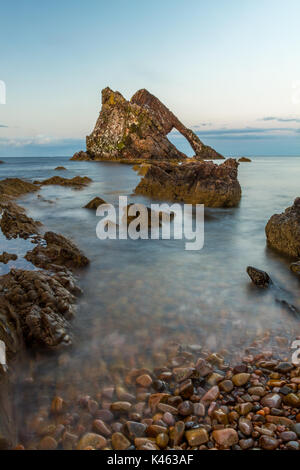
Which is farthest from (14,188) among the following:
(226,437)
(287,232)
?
(226,437)

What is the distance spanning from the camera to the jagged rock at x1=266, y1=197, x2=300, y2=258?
20.3ft

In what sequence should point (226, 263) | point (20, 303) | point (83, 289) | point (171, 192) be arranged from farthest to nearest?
point (171, 192) → point (226, 263) → point (83, 289) → point (20, 303)

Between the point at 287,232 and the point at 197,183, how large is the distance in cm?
680

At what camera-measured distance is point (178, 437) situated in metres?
2.09

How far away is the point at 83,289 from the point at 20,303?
1231 millimetres

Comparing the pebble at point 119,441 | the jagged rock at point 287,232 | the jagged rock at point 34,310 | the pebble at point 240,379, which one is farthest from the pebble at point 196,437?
the jagged rock at point 287,232

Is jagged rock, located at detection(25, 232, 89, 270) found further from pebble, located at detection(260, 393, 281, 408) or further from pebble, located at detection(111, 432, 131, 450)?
pebble, located at detection(260, 393, 281, 408)

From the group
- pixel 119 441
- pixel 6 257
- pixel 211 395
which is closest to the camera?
pixel 119 441

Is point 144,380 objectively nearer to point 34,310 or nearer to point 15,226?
point 34,310

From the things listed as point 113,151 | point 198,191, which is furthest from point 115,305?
point 113,151

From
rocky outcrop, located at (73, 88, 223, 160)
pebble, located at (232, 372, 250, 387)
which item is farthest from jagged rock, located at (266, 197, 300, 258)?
rocky outcrop, located at (73, 88, 223, 160)

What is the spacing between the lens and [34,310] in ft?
10.8

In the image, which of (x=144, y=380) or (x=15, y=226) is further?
(x=15, y=226)
